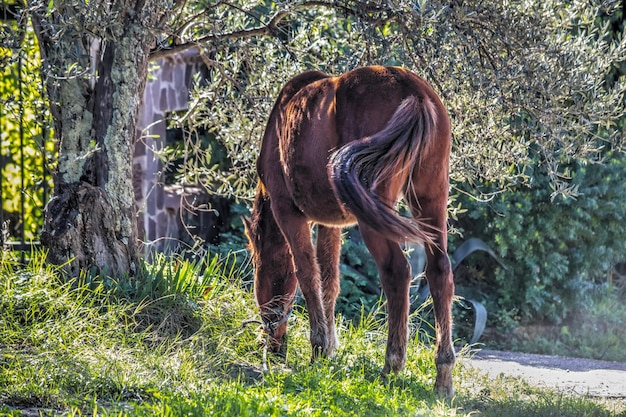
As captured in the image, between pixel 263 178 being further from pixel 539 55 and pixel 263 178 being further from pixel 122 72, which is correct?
pixel 539 55

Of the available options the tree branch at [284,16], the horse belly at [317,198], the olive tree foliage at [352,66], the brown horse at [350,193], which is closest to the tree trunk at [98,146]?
the olive tree foliage at [352,66]

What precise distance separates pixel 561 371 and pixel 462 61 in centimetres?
242

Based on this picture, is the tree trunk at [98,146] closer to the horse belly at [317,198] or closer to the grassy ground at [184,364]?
the grassy ground at [184,364]

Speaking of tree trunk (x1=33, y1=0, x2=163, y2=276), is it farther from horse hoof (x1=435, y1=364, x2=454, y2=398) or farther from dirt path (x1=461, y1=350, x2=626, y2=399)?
dirt path (x1=461, y1=350, x2=626, y2=399)

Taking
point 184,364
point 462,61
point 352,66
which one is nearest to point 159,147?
point 352,66

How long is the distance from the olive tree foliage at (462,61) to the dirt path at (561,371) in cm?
126

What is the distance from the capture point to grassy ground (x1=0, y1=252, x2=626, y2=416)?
396 centimetres

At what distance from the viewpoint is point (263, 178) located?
530 centimetres

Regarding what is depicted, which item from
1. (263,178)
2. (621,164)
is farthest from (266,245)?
(621,164)

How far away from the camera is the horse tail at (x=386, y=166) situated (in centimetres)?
409

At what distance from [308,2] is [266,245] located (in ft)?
5.18

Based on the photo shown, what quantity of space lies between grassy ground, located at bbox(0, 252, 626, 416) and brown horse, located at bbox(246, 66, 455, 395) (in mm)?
267

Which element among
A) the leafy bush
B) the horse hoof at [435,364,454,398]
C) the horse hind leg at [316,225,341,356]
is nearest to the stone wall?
the leafy bush

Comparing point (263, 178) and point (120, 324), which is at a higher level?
point (263, 178)
